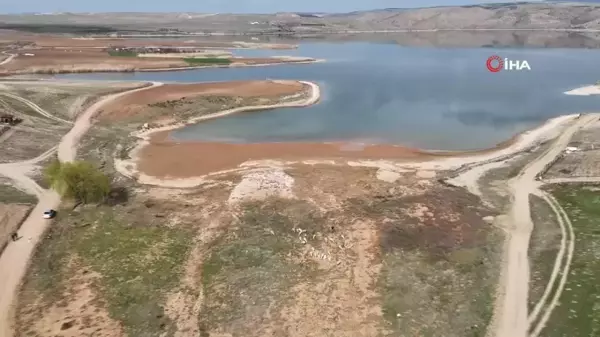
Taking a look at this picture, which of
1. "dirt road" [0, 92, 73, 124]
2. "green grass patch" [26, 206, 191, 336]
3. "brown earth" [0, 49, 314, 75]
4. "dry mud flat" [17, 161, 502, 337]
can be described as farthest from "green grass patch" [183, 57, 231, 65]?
"green grass patch" [26, 206, 191, 336]

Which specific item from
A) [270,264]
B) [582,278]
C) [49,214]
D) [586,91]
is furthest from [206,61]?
[582,278]

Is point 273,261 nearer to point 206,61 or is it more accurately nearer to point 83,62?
point 206,61

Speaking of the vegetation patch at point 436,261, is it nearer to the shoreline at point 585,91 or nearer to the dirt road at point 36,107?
the dirt road at point 36,107

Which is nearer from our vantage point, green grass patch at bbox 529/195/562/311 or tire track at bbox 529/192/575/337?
tire track at bbox 529/192/575/337

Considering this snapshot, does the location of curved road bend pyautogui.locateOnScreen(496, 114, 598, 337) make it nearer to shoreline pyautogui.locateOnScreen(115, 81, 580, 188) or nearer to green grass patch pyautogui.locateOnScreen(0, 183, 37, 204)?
shoreline pyautogui.locateOnScreen(115, 81, 580, 188)

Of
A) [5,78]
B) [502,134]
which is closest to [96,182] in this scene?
[502,134]

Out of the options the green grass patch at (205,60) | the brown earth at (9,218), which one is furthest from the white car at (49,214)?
the green grass patch at (205,60)

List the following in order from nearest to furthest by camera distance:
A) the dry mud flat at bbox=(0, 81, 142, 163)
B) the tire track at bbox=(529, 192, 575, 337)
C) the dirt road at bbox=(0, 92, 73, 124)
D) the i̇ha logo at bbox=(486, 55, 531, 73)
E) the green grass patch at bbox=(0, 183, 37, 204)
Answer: the tire track at bbox=(529, 192, 575, 337)
the green grass patch at bbox=(0, 183, 37, 204)
the dry mud flat at bbox=(0, 81, 142, 163)
the dirt road at bbox=(0, 92, 73, 124)
the i̇ha logo at bbox=(486, 55, 531, 73)

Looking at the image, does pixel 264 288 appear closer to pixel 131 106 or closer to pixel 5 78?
pixel 131 106
